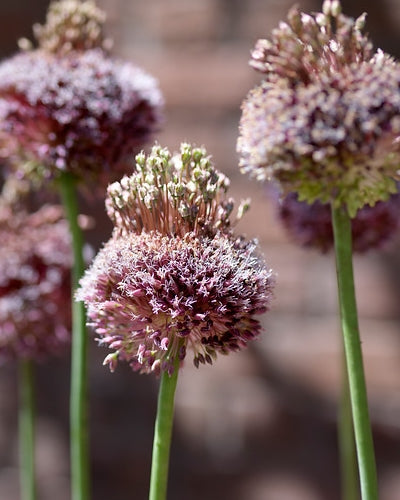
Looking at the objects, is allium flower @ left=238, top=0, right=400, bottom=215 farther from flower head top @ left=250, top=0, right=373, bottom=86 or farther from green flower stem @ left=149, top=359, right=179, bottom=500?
green flower stem @ left=149, top=359, right=179, bottom=500

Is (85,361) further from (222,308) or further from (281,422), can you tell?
(281,422)

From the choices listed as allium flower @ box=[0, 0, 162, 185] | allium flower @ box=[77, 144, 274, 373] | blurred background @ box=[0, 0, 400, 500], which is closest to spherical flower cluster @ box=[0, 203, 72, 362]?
allium flower @ box=[0, 0, 162, 185]

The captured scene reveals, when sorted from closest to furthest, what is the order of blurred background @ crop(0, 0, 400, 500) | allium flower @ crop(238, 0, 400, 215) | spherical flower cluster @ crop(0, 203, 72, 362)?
1. allium flower @ crop(238, 0, 400, 215)
2. spherical flower cluster @ crop(0, 203, 72, 362)
3. blurred background @ crop(0, 0, 400, 500)

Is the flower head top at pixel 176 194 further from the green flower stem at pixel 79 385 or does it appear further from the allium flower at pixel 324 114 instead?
the green flower stem at pixel 79 385

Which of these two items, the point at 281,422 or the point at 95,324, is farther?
the point at 281,422

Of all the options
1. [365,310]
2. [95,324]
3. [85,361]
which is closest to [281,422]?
[365,310]

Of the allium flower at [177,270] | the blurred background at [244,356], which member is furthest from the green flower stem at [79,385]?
the blurred background at [244,356]
